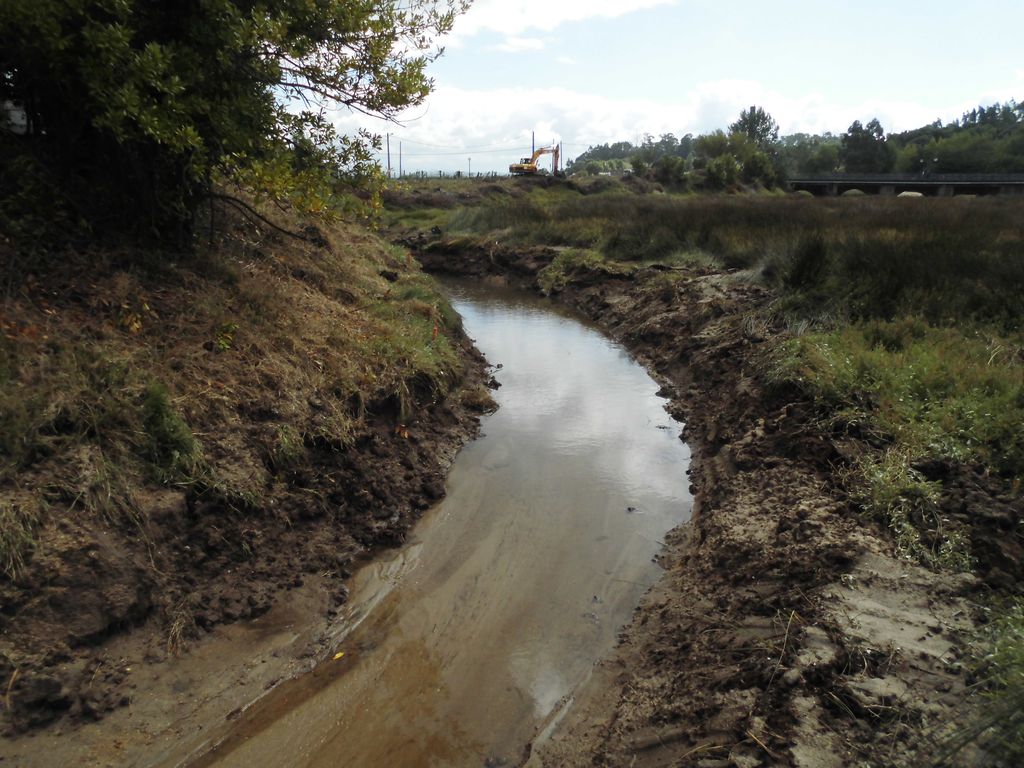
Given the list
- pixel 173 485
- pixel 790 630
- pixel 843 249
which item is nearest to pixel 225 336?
pixel 173 485

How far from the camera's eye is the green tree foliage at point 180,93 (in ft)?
17.9

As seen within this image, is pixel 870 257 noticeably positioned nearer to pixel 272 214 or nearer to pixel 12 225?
pixel 272 214

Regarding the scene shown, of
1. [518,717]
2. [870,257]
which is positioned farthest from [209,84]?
[870,257]

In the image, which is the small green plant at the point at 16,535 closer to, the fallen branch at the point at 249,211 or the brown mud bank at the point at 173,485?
the brown mud bank at the point at 173,485

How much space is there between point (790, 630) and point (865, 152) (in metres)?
86.7

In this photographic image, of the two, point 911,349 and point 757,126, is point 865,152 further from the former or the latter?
point 911,349

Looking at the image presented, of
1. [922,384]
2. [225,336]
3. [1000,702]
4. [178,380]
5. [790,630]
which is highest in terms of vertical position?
[225,336]

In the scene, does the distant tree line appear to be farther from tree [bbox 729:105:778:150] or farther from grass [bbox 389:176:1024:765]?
grass [bbox 389:176:1024:765]

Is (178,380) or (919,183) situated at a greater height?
(919,183)

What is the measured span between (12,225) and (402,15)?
473 centimetres

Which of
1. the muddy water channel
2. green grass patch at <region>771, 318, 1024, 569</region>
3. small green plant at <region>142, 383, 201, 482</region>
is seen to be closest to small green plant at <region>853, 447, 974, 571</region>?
green grass patch at <region>771, 318, 1024, 569</region>

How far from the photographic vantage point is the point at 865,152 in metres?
76.6

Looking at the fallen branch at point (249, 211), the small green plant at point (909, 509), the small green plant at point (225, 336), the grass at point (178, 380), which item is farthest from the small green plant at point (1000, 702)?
the fallen branch at point (249, 211)

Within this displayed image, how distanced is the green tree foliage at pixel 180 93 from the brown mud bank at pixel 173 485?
84 cm
